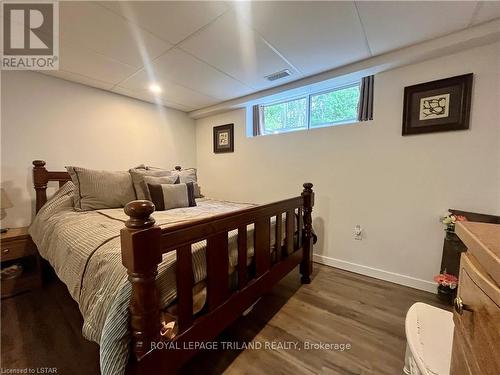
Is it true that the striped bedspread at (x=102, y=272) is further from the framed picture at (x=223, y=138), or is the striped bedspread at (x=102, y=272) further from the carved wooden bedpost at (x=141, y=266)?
the framed picture at (x=223, y=138)

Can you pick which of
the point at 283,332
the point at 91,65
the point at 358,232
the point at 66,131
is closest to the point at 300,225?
the point at 358,232

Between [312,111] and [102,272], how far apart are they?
2722 mm

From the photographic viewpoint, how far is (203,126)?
393cm

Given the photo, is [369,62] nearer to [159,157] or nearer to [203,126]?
[203,126]

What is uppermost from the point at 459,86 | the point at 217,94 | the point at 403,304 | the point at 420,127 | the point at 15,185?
the point at 217,94

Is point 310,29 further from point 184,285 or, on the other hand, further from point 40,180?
point 40,180

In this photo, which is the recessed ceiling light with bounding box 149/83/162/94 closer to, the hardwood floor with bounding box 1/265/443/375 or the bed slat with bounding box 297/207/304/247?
the bed slat with bounding box 297/207/304/247

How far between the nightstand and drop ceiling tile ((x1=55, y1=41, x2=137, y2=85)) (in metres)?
1.71

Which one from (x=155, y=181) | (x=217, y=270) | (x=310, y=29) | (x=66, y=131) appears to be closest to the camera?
(x=217, y=270)

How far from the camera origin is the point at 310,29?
5.50 ft

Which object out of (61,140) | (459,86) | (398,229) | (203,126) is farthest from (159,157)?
(459,86)

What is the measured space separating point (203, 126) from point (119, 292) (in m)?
3.41

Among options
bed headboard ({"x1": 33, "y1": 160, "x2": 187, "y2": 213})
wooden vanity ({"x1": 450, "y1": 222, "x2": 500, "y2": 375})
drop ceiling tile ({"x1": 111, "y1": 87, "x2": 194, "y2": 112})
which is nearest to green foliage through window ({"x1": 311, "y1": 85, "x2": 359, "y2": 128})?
drop ceiling tile ({"x1": 111, "y1": 87, "x2": 194, "y2": 112})

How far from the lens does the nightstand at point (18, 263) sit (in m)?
1.94
